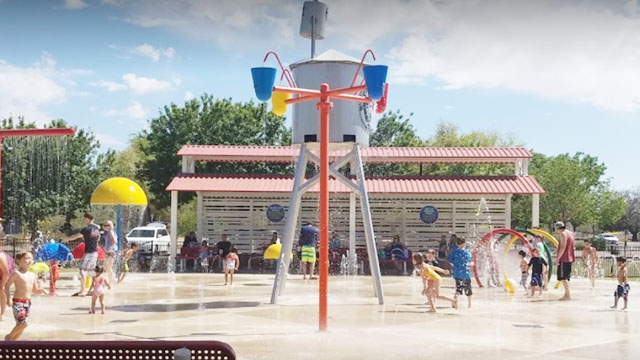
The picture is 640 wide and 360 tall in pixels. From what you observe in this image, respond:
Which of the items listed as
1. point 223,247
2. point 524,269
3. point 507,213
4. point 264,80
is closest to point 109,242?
point 223,247

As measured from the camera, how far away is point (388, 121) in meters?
46.8

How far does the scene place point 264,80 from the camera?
1116 cm

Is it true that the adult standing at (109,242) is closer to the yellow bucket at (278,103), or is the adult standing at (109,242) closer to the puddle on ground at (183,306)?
the puddle on ground at (183,306)

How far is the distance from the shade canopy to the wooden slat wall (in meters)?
4.40

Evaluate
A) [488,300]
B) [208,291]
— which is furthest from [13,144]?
[488,300]

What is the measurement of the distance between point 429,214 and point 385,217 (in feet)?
5.24

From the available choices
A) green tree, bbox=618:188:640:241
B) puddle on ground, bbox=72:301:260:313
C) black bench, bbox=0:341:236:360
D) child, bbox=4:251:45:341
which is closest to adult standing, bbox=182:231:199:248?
puddle on ground, bbox=72:301:260:313

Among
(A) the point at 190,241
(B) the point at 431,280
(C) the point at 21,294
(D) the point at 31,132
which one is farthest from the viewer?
(A) the point at 190,241

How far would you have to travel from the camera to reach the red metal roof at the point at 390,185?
24609 mm

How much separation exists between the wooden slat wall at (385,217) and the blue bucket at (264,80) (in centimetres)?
1489

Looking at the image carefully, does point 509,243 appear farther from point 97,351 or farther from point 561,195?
point 561,195

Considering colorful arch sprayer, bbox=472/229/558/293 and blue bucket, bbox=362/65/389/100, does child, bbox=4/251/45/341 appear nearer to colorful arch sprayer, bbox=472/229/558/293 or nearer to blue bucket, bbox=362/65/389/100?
blue bucket, bbox=362/65/389/100

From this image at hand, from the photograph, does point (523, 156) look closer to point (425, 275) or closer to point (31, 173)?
point (425, 275)

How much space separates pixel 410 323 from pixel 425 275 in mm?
1945
